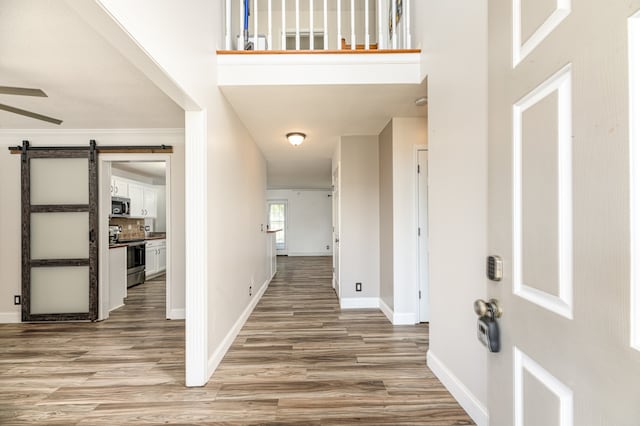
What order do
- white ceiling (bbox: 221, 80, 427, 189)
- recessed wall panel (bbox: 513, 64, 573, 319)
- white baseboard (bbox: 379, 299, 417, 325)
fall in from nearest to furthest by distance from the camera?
recessed wall panel (bbox: 513, 64, 573, 319)
white ceiling (bbox: 221, 80, 427, 189)
white baseboard (bbox: 379, 299, 417, 325)

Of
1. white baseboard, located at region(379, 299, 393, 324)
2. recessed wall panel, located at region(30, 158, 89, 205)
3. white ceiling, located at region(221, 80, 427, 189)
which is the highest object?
white ceiling, located at region(221, 80, 427, 189)

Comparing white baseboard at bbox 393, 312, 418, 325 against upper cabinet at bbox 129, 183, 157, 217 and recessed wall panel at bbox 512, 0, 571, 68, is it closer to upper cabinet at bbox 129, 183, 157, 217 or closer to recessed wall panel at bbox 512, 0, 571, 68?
recessed wall panel at bbox 512, 0, 571, 68

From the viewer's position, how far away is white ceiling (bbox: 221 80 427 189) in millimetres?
2777

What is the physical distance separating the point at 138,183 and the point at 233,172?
4.92 metres

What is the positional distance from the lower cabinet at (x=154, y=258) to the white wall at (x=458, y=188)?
5.80 meters

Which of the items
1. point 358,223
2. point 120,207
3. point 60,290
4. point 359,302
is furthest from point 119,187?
point 359,302

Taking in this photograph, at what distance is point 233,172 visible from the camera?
10.4 feet

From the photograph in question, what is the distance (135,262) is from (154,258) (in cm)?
85

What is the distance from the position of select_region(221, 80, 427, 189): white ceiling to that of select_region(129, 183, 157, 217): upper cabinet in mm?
3612

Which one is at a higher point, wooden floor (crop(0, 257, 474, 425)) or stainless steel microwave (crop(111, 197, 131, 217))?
stainless steel microwave (crop(111, 197, 131, 217))

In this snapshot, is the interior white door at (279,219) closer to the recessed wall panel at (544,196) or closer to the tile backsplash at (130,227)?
the tile backsplash at (130,227)

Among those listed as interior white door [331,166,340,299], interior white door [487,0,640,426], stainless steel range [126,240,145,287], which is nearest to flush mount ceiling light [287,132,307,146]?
interior white door [331,166,340,299]

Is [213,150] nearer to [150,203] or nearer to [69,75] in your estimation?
[69,75]

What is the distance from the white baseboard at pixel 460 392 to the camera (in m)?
1.76
